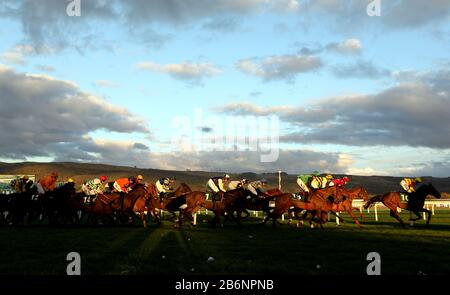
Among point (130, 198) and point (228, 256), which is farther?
point (130, 198)

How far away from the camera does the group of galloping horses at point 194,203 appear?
67.9 feet

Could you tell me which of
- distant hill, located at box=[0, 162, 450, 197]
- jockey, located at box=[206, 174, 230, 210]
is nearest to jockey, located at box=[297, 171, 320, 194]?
jockey, located at box=[206, 174, 230, 210]

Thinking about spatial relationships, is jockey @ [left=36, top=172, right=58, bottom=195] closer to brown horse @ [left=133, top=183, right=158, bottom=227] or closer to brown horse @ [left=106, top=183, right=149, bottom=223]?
brown horse @ [left=106, top=183, right=149, bottom=223]

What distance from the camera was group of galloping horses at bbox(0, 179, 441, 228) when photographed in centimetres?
2069

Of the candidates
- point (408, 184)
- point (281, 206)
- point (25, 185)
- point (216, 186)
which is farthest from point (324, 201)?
point (25, 185)

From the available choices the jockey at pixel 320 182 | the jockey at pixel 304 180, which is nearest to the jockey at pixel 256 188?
the jockey at pixel 304 180

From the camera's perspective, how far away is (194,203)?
69.5ft

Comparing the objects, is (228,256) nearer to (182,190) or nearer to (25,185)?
(182,190)

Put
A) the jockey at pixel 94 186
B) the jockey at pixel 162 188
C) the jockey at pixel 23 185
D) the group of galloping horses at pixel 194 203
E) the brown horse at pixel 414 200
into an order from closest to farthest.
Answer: the group of galloping horses at pixel 194 203, the brown horse at pixel 414 200, the jockey at pixel 162 188, the jockey at pixel 23 185, the jockey at pixel 94 186

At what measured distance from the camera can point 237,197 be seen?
21891mm

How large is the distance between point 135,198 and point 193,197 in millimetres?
2611

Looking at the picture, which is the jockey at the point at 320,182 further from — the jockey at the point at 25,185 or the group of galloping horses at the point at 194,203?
the jockey at the point at 25,185
